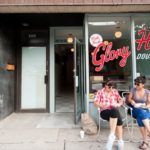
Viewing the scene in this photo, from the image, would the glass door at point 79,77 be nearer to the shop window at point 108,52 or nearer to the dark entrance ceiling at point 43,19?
the shop window at point 108,52

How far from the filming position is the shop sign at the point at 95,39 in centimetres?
557

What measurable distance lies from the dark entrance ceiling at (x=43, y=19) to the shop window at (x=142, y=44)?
1513mm

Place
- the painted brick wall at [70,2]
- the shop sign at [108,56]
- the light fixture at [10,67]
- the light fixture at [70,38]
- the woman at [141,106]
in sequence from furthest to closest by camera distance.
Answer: the light fixture at [70,38] → the light fixture at [10,67] → the shop sign at [108,56] → the painted brick wall at [70,2] → the woman at [141,106]

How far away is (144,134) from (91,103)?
5.37 ft

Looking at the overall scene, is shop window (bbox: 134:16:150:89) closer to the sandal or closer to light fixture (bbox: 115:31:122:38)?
light fixture (bbox: 115:31:122:38)

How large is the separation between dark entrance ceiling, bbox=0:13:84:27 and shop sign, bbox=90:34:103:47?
0.82m

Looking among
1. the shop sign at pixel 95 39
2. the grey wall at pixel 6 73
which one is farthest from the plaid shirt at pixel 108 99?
the grey wall at pixel 6 73

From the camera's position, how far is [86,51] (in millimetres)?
5508

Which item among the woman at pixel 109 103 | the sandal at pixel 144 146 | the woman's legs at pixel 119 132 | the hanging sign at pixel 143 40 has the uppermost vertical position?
the hanging sign at pixel 143 40

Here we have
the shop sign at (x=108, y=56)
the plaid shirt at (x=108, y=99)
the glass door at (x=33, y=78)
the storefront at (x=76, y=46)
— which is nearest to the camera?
the plaid shirt at (x=108, y=99)

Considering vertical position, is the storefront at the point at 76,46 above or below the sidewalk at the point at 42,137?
above

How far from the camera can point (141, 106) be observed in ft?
13.5

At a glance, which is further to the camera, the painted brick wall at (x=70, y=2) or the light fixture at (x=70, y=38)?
the light fixture at (x=70, y=38)

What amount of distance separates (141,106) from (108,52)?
1.86 meters
